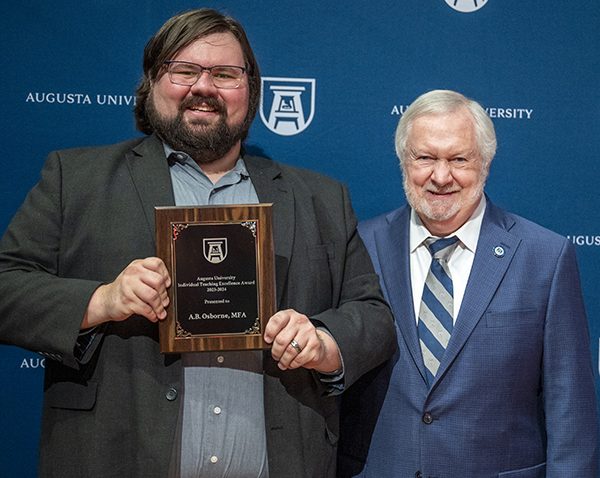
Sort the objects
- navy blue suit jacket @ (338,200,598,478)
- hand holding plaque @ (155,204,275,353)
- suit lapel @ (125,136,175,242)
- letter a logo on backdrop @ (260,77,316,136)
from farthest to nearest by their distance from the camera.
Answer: letter a logo on backdrop @ (260,77,316,136) → navy blue suit jacket @ (338,200,598,478) → suit lapel @ (125,136,175,242) → hand holding plaque @ (155,204,275,353)

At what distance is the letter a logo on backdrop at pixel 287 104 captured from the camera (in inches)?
107

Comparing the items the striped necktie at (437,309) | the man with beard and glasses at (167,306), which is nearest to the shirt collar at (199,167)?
the man with beard and glasses at (167,306)

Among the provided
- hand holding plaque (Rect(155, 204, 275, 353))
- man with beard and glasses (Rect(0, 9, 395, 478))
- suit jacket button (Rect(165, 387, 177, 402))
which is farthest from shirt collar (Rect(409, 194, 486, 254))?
suit jacket button (Rect(165, 387, 177, 402))

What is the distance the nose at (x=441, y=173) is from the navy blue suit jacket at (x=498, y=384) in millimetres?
183

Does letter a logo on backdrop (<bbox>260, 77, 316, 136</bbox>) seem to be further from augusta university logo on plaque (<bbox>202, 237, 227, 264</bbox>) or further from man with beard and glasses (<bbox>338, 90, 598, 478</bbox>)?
augusta university logo on plaque (<bbox>202, 237, 227, 264</bbox>)

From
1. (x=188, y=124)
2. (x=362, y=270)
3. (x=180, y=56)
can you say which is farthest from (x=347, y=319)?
(x=180, y=56)

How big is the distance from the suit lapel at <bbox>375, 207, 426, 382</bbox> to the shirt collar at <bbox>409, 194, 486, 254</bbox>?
0.06 feet

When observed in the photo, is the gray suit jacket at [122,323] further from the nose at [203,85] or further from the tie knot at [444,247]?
the tie knot at [444,247]

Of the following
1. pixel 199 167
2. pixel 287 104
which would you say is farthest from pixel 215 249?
pixel 287 104

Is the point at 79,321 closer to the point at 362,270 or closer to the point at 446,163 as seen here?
the point at 362,270

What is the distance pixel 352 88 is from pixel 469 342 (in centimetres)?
100

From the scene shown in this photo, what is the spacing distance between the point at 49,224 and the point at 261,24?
1.12 meters

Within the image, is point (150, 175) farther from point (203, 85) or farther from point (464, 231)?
point (464, 231)

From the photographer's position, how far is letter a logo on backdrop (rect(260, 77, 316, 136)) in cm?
272
